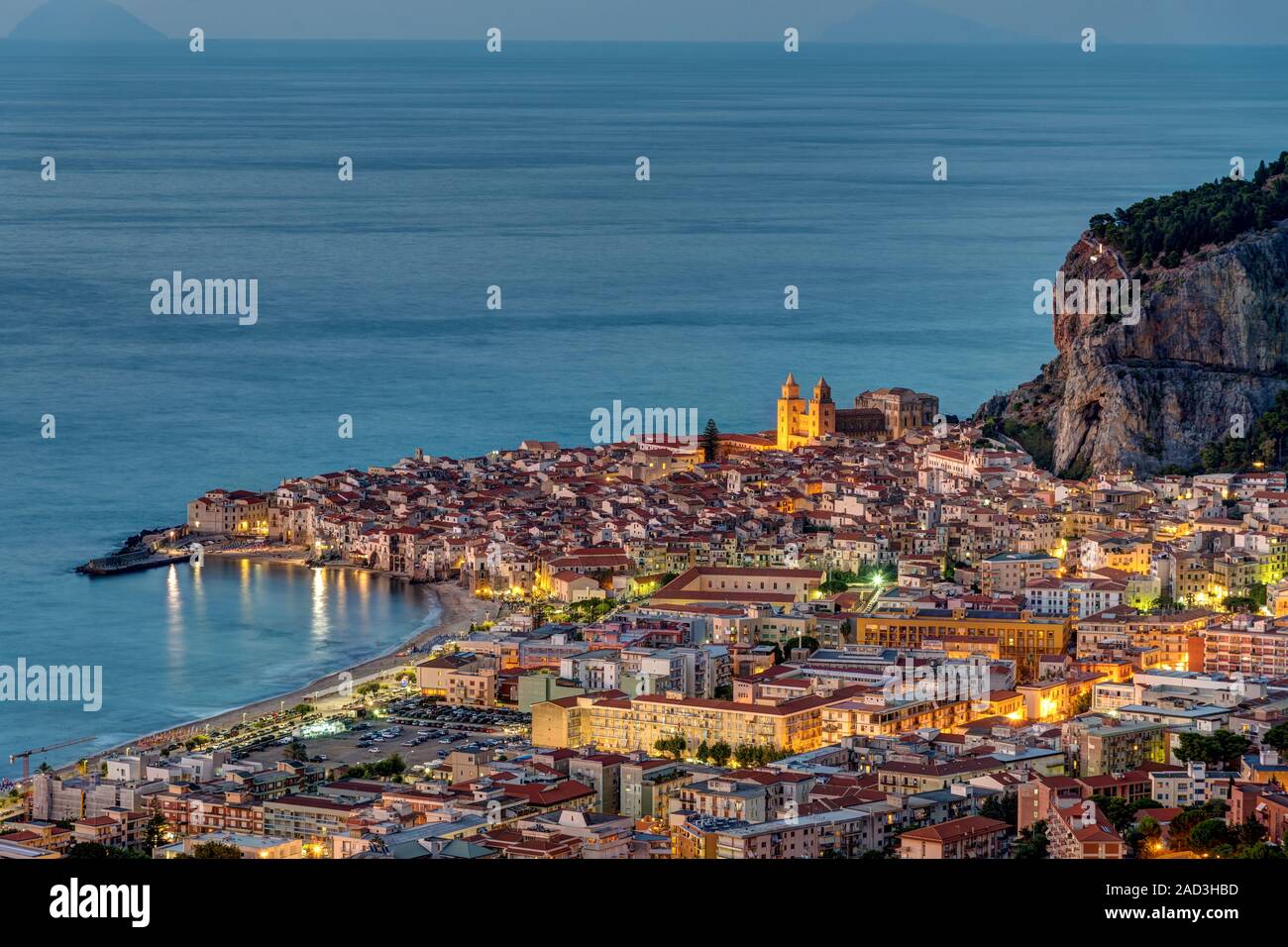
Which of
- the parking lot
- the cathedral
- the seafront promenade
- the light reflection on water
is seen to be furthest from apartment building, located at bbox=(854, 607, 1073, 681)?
the cathedral

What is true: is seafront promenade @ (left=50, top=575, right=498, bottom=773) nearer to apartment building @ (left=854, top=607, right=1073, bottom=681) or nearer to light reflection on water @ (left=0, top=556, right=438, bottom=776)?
light reflection on water @ (left=0, top=556, right=438, bottom=776)

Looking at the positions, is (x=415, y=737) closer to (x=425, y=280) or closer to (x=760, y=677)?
(x=760, y=677)

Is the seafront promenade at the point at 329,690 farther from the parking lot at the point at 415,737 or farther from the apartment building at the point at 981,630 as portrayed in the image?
the apartment building at the point at 981,630

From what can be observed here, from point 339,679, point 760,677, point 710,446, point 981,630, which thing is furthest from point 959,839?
point 710,446

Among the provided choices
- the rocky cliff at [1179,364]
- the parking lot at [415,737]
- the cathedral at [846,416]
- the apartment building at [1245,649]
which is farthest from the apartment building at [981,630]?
the cathedral at [846,416]
